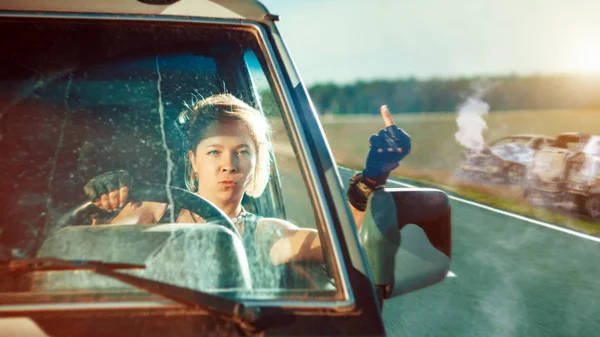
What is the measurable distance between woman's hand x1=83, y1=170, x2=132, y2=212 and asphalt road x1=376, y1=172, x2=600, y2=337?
3.94 metres

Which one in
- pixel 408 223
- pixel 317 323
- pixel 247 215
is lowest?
pixel 317 323

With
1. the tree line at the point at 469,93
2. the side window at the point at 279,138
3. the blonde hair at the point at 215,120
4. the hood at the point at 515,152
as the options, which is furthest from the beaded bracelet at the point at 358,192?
the tree line at the point at 469,93

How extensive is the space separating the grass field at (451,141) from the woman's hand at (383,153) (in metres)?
7.38

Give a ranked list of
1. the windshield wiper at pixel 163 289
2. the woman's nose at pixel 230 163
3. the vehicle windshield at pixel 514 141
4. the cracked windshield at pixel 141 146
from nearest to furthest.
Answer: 1. the windshield wiper at pixel 163 289
2. the cracked windshield at pixel 141 146
3. the woman's nose at pixel 230 163
4. the vehicle windshield at pixel 514 141

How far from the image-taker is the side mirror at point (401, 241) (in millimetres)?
1765

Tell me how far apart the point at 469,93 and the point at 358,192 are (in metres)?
32.8

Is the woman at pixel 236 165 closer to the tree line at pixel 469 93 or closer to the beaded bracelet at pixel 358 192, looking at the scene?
the beaded bracelet at pixel 358 192

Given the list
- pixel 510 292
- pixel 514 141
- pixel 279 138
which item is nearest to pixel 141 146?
pixel 279 138

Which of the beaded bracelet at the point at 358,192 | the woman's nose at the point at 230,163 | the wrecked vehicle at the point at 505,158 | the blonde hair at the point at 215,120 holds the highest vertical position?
the wrecked vehicle at the point at 505,158

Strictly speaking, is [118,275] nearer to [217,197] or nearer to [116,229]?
[116,229]

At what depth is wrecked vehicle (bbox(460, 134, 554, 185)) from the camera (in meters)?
16.3

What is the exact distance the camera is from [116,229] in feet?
6.05

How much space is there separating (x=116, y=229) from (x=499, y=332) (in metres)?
4.60

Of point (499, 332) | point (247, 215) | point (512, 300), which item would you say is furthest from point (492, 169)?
point (247, 215)
